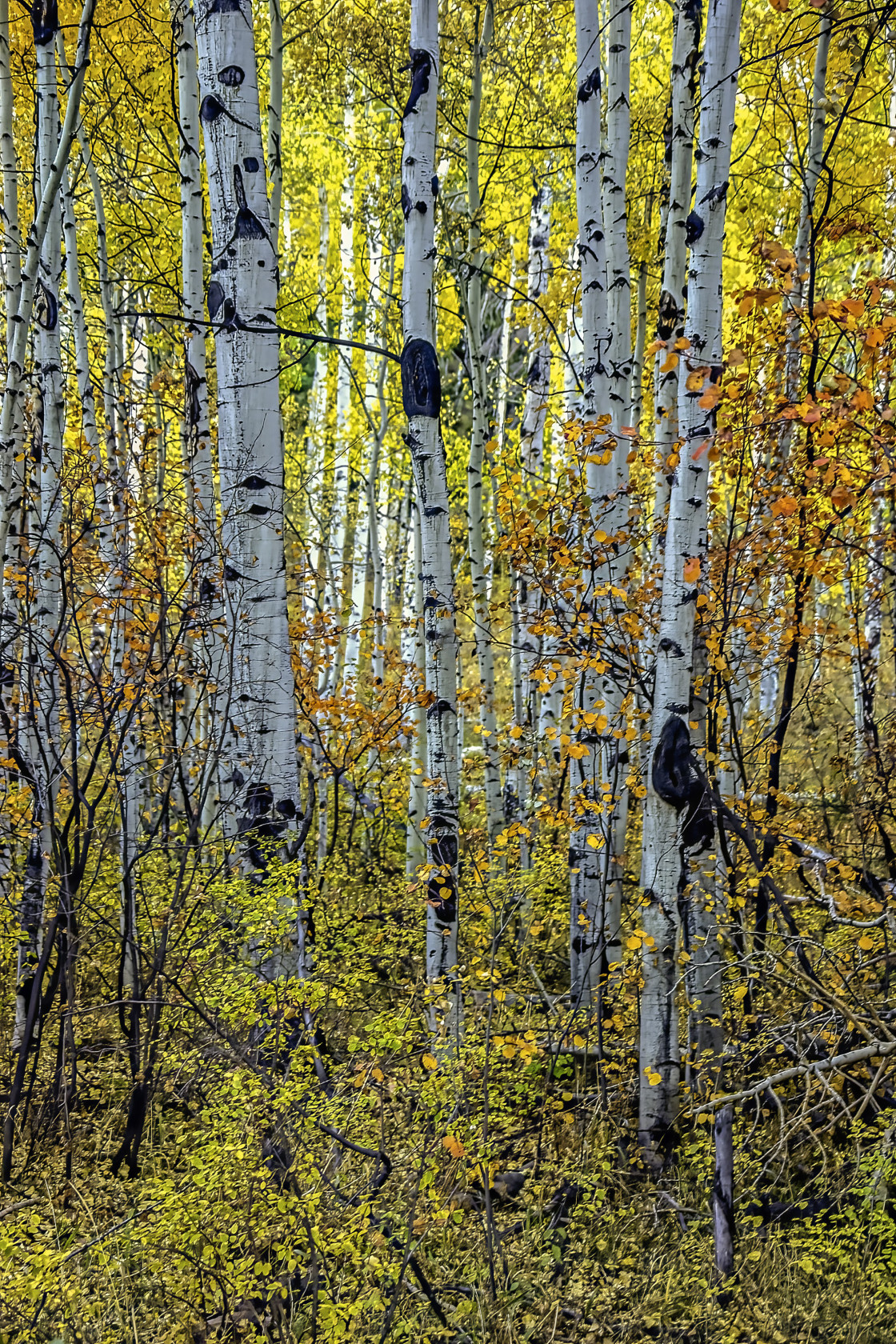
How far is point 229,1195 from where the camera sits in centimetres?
284

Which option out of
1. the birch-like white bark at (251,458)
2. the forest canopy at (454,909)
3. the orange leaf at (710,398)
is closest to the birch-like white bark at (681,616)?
the forest canopy at (454,909)

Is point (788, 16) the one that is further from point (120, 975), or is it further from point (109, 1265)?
point (109, 1265)

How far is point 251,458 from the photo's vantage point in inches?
142

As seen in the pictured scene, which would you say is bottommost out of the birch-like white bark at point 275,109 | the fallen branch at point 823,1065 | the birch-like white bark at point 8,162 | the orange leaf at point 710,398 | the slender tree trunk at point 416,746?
the fallen branch at point 823,1065

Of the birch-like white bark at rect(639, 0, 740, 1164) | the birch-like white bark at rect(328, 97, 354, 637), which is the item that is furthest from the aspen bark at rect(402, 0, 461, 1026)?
the birch-like white bark at rect(328, 97, 354, 637)

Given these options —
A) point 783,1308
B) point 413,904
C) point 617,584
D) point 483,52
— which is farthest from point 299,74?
point 783,1308

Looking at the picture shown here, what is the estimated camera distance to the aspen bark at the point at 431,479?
13.1 feet

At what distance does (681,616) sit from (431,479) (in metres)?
1.38

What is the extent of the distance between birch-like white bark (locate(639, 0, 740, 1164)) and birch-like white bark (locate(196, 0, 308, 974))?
1.65m

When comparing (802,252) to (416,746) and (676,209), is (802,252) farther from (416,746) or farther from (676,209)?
(416,746)

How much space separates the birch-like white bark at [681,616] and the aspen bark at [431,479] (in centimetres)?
95

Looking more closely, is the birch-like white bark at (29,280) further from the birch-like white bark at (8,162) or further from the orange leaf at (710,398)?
the orange leaf at (710,398)

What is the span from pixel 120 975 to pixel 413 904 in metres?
2.18

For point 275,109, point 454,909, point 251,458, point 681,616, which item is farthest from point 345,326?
point 454,909
